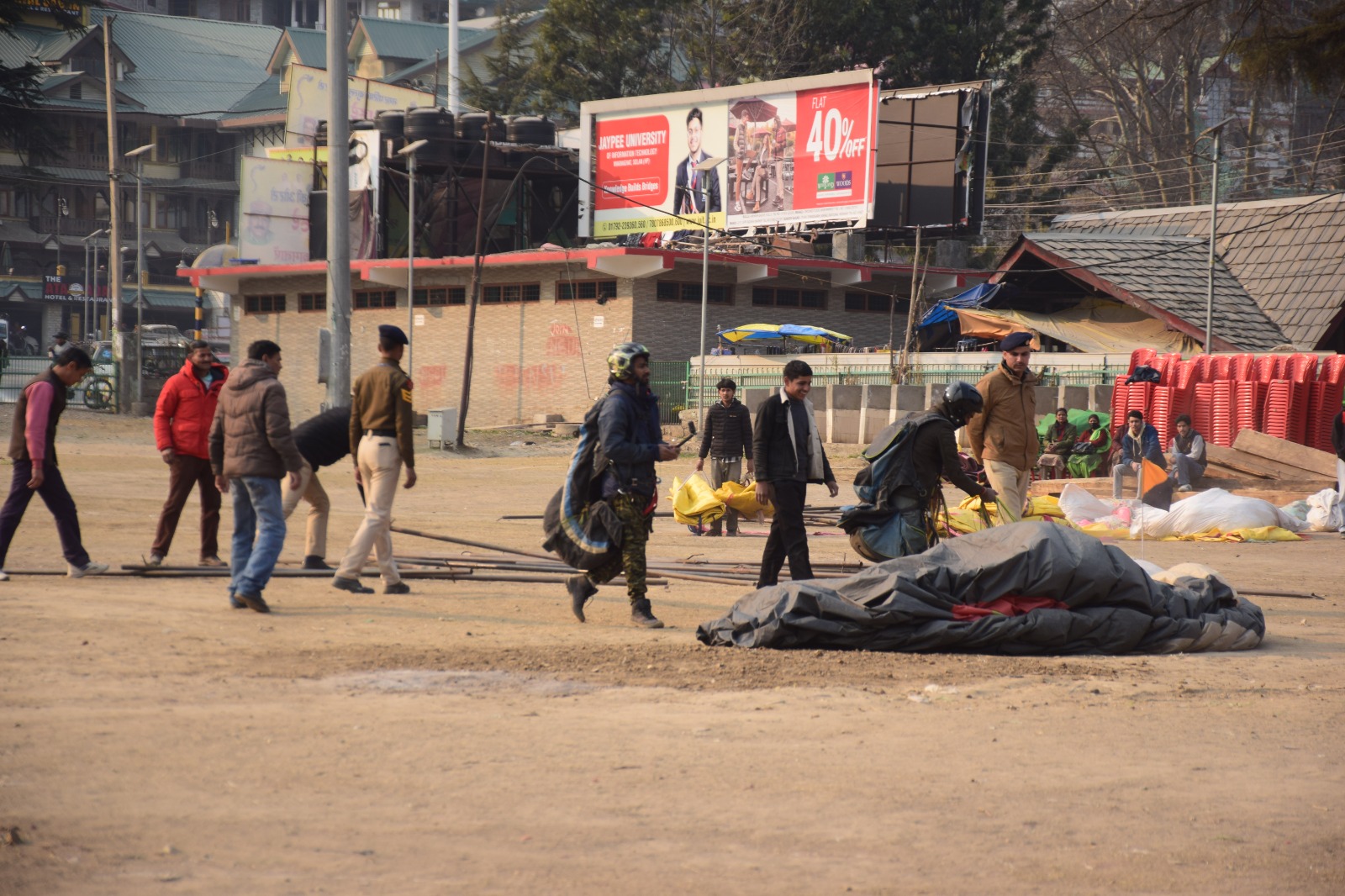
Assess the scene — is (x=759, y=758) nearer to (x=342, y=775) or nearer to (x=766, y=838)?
(x=766, y=838)

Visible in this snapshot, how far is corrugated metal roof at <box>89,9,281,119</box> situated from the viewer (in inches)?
2537

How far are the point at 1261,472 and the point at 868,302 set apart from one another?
2098 centimetres

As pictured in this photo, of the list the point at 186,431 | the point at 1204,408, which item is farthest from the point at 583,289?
the point at 186,431

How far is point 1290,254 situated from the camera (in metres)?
31.3

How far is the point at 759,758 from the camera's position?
17.5 ft

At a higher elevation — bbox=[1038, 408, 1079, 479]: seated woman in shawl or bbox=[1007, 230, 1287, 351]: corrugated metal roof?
bbox=[1007, 230, 1287, 351]: corrugated metal roof

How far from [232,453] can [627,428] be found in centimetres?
246

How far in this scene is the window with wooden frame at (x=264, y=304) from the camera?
139 feet

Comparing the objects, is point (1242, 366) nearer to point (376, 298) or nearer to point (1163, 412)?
point (1163, 412)

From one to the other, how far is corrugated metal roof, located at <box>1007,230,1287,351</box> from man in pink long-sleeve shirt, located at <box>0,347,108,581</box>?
24673 millimetres

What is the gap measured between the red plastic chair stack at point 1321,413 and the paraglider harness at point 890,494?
14.6m

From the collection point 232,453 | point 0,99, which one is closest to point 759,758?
point 232,453

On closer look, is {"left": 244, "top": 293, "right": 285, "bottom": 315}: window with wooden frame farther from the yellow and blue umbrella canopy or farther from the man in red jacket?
the man in red jacket

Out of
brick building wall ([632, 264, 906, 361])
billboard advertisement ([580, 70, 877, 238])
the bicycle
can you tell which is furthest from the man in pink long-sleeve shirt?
the bicycle
